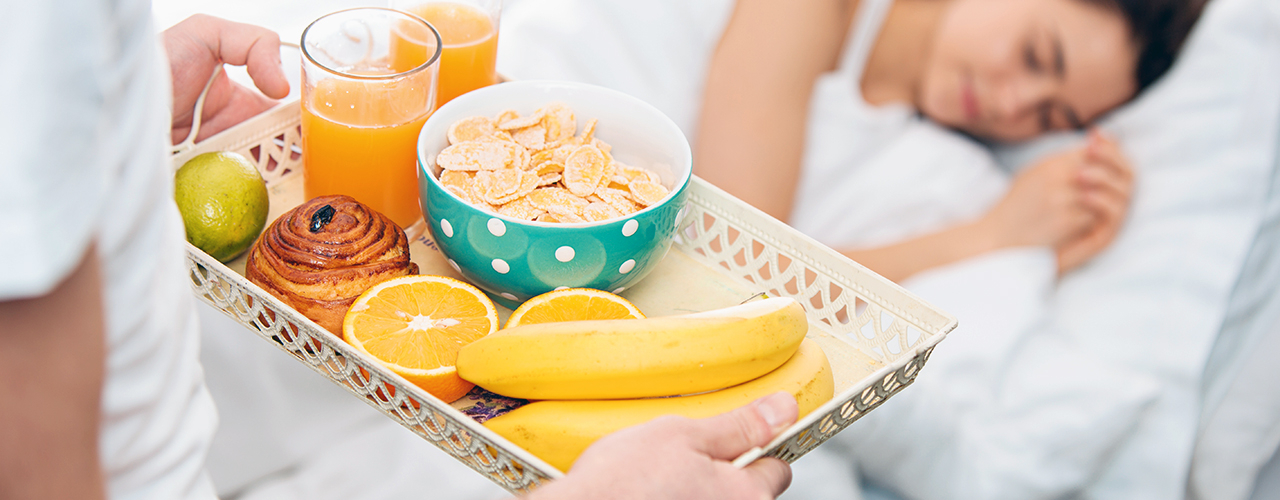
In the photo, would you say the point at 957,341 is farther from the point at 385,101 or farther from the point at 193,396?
the point at 193,396

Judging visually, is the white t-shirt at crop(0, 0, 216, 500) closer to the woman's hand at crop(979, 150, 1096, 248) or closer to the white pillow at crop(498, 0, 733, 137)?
the white pillow at crop(498, 0, 733, 137)

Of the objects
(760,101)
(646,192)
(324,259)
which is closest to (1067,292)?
(760,101)

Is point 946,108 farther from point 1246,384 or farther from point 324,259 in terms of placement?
point 324,259

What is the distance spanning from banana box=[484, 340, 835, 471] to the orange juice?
0.92 feet

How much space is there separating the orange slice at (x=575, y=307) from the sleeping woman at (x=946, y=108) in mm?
752

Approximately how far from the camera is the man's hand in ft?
1.65

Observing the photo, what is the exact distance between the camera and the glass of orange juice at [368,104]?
72 centimetres

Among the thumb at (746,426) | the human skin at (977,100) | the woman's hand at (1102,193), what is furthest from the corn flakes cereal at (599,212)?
the woman's hand at (1102,193)

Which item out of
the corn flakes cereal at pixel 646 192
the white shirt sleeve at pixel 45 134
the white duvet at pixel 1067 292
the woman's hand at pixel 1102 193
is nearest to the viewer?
the white shirt sleeve at pixel 45 134

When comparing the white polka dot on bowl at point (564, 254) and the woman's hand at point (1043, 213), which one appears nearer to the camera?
the white polka dot on bowl at point (564, 254)

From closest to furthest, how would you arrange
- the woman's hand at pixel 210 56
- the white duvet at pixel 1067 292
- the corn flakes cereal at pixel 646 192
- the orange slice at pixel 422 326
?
the orange slice at pixel 422 326 < the corn flakes cereal at pixel 646 192 < the woman's hand at pixel 210 56 < the white duvet at pixel 1067 292

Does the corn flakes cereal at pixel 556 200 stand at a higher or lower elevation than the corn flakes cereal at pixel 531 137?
lower

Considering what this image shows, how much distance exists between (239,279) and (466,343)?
0.19m

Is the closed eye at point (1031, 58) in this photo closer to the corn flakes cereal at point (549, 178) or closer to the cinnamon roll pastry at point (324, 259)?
the corn flakes cereal at point (549, 178)
